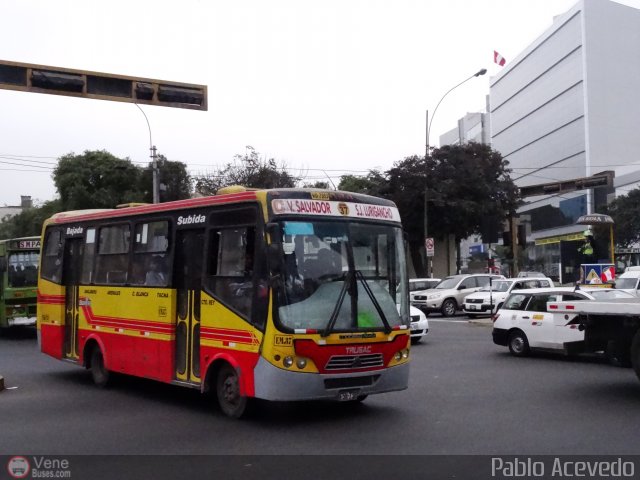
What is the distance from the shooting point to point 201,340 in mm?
10258

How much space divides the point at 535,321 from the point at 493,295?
505 inches

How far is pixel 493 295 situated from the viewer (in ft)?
93.6

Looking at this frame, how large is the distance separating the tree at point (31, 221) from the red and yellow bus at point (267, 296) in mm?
41404

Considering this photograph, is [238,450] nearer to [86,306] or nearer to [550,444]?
[550,444]

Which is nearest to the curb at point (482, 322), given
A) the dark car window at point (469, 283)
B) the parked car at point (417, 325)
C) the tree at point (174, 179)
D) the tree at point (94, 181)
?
the dark car window at point (469, 283)

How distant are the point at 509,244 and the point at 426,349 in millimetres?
13234

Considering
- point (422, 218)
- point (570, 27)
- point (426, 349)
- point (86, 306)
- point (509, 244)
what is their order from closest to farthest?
point (86, 306) < point (426, 349) < point (509, 244) < point (422, 218) < point (570, 27)

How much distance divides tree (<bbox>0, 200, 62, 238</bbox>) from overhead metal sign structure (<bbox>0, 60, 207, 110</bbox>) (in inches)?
1439

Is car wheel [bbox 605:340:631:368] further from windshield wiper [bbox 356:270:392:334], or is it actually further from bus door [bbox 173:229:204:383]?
bus door [bbox 173:229:204:383]

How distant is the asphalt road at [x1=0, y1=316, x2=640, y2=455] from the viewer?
8078 millimetres

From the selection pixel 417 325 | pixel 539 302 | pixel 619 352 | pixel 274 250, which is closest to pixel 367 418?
pixel 274 250

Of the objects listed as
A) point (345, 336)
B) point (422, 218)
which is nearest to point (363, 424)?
point (345, 336)

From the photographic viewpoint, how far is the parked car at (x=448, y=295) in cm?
3066

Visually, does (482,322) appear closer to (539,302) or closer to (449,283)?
(449,283)
